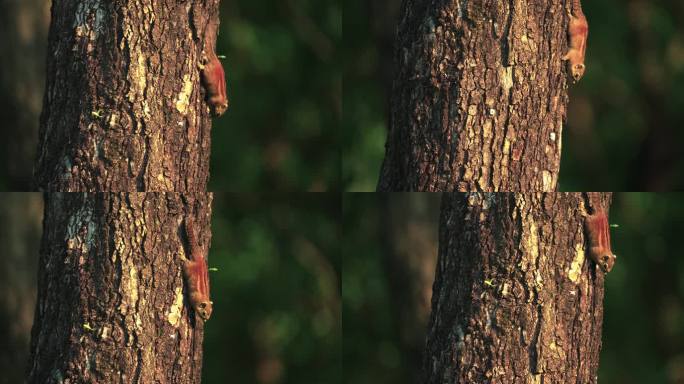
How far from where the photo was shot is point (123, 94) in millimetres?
3145

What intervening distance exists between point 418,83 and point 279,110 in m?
6.56

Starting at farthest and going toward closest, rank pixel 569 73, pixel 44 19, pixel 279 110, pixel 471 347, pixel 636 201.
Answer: pixel 279 110
pixel 636 201
pixel 44 19
pixel 569 73
pixel 471 347

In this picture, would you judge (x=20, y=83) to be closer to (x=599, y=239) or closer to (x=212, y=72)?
(x=212, y=72)

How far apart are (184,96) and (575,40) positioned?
1209 millimetres

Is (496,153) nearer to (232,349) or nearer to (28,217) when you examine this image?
(28,217)

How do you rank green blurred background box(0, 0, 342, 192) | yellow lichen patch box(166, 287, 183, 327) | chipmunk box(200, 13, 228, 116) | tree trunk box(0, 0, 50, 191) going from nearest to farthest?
yellow lichen patch box(166, 287, 183, 327), chipmunk box(200, 13, 228, 116), tree trunk box(0, 0, 50, 191), green blurred background box(0, 0, 342, 192)

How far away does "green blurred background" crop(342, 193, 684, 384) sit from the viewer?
6.68 meters

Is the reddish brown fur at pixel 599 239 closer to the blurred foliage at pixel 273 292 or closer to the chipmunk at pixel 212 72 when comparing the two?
the chipmunk at pixel 212 72

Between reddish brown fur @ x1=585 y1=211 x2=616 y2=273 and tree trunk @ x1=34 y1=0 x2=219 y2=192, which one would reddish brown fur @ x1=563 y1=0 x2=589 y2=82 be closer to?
reddish brown fur @ x1=585 y1=211 x2=616 y2=273

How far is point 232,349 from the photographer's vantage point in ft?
30.3

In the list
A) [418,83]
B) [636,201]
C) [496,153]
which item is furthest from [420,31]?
[636,201]

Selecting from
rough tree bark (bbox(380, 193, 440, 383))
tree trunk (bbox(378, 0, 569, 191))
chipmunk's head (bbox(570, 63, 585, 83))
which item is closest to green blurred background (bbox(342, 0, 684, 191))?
rough tree bark (bbox(380, 193, 440, 383))

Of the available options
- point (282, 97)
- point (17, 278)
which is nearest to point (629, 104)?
point (282, 97)

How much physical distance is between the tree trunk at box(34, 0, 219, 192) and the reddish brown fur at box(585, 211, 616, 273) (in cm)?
121
